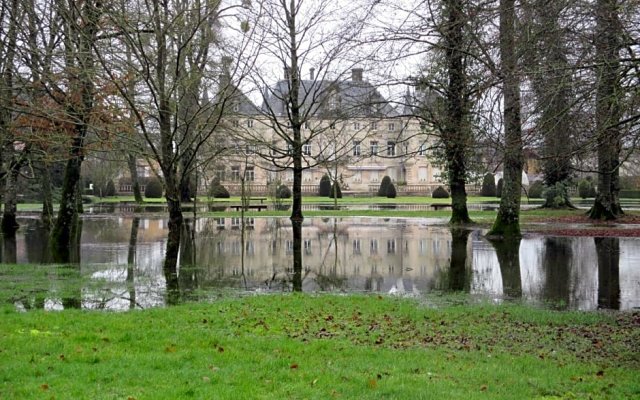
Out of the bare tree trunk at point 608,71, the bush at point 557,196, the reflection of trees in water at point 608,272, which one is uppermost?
the bare tree trunk at point 608,71

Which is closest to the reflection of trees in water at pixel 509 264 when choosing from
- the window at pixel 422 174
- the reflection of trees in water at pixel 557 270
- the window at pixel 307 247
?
the reflection of trees in water at pixel 557 270

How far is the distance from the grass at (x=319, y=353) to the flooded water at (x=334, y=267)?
5.81 ft

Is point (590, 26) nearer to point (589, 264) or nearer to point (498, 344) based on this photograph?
point (498, 344)

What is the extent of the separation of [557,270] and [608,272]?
104 centimetres

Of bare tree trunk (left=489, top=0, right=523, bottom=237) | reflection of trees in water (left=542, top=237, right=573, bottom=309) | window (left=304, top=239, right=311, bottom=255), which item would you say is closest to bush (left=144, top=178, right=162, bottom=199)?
window (left=304, top=239, right=311, bottom=255)

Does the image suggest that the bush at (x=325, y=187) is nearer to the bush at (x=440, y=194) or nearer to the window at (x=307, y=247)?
the bush at (x=440, y=194)

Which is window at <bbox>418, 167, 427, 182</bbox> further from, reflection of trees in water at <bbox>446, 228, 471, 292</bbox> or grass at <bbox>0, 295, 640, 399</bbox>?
grass at <bbox>0, 295, 640, 399</bbox>

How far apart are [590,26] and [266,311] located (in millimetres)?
6050

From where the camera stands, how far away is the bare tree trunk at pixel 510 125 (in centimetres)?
915

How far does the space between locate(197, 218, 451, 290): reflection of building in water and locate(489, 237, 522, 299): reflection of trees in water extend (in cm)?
142

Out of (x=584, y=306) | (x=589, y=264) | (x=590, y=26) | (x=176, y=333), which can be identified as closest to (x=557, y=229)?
(x=589, y=264)

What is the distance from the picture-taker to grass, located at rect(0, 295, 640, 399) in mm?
5176

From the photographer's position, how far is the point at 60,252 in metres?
16.8

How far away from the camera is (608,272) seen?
44.3 ft
